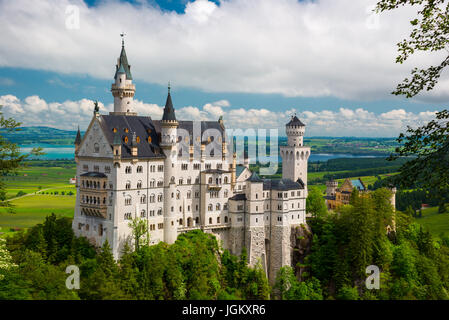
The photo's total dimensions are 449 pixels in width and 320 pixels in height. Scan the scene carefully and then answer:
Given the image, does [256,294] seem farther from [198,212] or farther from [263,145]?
[263,145]

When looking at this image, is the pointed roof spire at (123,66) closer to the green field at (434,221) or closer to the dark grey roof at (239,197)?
the dark grey roof at (239,197)

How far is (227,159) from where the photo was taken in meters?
88.9

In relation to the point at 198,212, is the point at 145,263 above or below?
below

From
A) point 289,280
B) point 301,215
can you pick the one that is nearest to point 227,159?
point 301,215

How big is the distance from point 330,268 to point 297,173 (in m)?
21.3

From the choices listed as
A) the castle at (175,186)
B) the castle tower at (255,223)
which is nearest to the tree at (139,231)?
the castle at (175,186)

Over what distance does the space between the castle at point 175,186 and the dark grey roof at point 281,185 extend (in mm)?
194

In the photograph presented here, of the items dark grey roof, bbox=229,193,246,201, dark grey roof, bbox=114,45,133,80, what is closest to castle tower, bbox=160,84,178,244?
dark grey roof, bbox=114,45,133,80

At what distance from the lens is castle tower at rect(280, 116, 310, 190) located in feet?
319

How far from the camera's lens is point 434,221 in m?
158

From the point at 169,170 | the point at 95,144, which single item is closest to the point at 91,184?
the point at 95,144

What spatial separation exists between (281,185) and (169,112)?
2596cm

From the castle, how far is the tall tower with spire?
0.60ft

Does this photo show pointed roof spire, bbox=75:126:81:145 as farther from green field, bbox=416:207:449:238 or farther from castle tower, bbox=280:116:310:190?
green field, bbox=416:207:449:238
